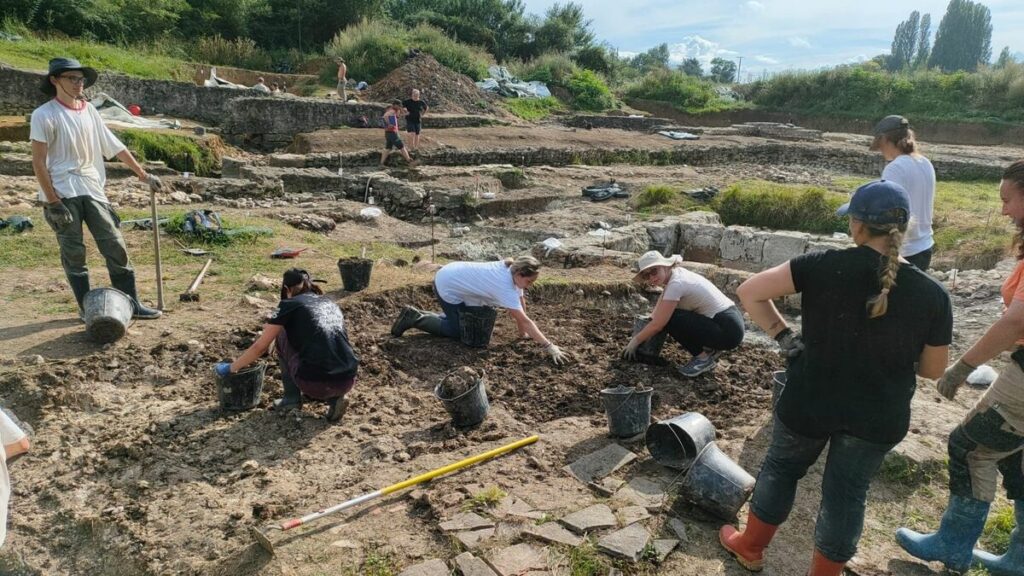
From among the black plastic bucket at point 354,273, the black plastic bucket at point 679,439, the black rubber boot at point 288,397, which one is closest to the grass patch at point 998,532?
the black plastic bucket at point 679,439

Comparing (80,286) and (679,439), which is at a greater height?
(80,286)

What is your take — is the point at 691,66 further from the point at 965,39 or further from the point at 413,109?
the point at 413,109

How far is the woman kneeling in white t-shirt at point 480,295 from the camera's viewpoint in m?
5.41

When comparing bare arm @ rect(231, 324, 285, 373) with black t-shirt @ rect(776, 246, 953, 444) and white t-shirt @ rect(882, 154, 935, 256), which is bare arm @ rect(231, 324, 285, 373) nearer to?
black t-shirt @ rect(776, 246, 953, 444)

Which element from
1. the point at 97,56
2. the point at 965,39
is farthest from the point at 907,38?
the point at 97,56

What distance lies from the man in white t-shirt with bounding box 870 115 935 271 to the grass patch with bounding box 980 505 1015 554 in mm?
1637

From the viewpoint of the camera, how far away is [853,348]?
7.97ft

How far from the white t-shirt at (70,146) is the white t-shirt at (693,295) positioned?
4478mm

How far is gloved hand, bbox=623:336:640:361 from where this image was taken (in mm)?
5426

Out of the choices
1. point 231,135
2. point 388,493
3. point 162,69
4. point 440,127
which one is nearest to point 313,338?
point 388,493

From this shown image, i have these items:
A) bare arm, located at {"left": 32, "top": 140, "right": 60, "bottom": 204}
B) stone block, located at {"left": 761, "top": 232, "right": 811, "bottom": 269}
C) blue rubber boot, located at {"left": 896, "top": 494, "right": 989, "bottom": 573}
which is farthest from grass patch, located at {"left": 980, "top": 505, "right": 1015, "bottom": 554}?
stone block, located at {"left": 761, "top": 232, "right": 811, "bottom": 269}

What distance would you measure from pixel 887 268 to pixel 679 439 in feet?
6.06

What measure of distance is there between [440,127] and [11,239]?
15.1 m

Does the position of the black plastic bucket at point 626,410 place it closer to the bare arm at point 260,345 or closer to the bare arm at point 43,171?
the bare arm at point 260,345
